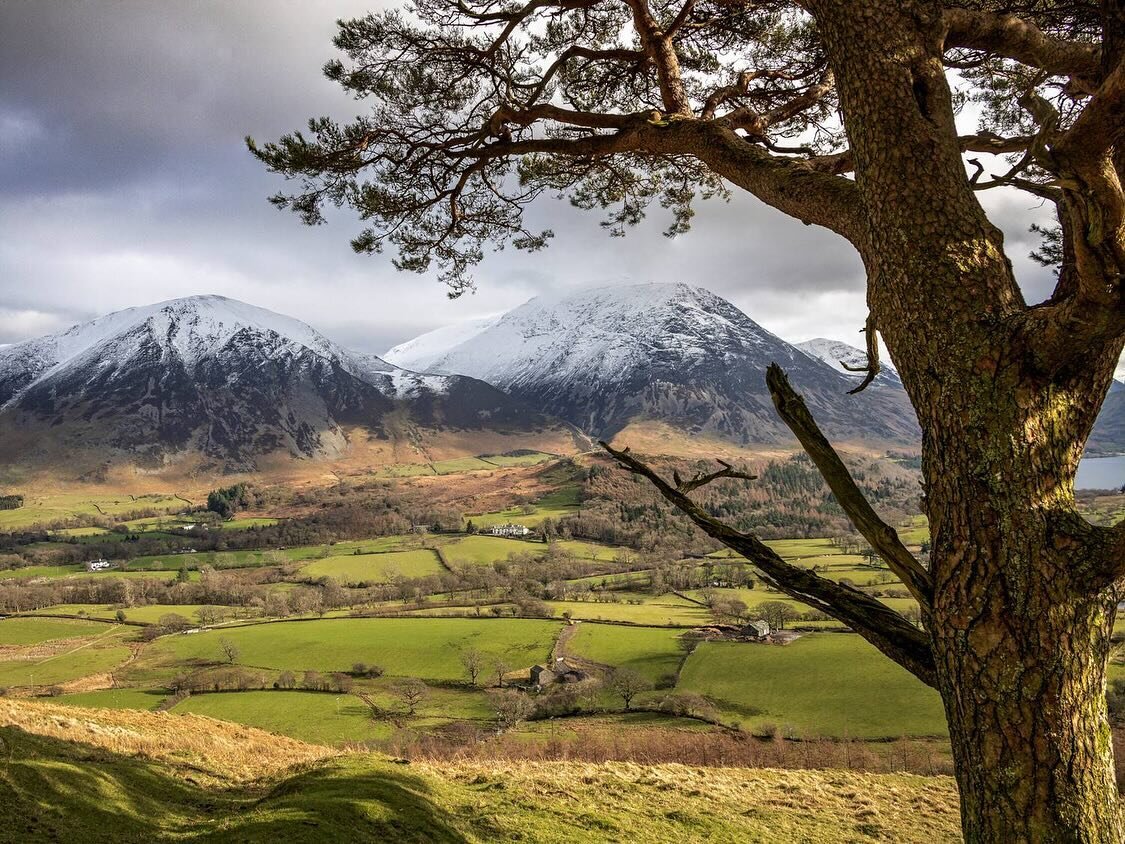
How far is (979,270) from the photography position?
2.70 m

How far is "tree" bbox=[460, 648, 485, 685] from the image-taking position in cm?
4649

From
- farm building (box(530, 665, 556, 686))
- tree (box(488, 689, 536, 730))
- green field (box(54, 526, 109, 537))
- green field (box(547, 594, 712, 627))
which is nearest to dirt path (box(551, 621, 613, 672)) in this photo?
farm building (box(530, 665, 556, 686))

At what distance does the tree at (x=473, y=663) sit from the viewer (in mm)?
46494

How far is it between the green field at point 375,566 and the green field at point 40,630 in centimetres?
2515

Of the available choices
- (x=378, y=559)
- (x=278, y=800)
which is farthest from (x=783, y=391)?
(x=378, y=559)

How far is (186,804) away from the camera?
8289 mm

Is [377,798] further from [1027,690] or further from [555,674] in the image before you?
[555,674]

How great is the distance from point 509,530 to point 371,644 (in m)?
59.6

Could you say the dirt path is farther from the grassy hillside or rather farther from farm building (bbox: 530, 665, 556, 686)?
the grassy hillside

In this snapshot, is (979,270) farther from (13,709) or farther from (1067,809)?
(13,709)

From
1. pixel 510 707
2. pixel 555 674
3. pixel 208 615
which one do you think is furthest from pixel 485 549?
pixel 510 707

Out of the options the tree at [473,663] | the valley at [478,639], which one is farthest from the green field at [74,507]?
the tree at [473,663]

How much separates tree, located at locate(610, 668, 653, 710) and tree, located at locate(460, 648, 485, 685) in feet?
32.9

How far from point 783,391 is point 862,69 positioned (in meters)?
1.65
